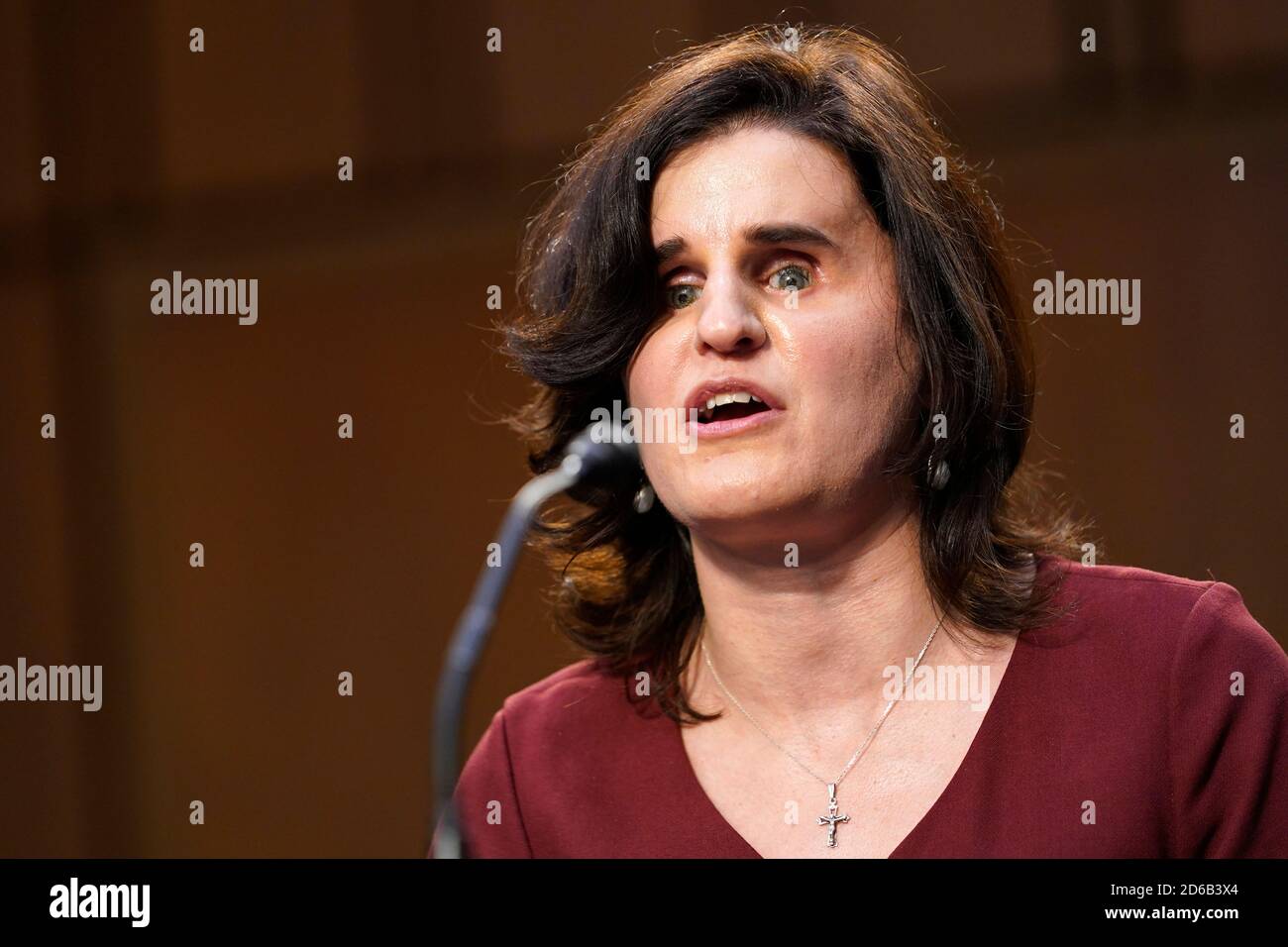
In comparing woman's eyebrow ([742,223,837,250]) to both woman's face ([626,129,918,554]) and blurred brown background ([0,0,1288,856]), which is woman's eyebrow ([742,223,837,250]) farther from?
blurred brown background ([0,0,1288,856])

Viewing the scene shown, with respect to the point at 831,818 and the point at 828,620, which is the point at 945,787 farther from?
the point at 828,620

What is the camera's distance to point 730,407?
1843mm

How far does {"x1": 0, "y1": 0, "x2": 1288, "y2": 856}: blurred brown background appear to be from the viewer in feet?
7.45

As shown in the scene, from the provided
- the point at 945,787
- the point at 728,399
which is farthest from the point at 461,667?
the point at 945,787

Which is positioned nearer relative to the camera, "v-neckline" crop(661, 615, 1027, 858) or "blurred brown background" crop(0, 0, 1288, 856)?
"v-neckline" crop(661, 615, 1027, 858)

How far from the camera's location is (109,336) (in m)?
2.56

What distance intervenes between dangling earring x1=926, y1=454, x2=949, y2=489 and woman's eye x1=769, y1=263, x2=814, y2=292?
0.95 ft

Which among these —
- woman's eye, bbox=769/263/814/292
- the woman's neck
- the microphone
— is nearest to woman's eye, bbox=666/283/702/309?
woman's eye, bbox=769/263/814/292

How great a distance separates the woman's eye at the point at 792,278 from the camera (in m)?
1.82

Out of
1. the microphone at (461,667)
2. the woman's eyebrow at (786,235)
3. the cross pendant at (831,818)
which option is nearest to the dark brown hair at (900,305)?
the woman's eyebrow at (786,235)

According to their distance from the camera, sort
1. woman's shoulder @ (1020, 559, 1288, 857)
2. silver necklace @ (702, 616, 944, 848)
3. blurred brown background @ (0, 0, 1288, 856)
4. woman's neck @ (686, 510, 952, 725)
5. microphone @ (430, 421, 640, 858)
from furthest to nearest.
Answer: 1. blurred brown background @ (0, 0, 1288, 856)
2. woman's neck @ (686, 510, 952, 725)
3. silver necklace @ (702, 616, 944, 848)
4. woman's shoulder @ (1020, 559, 1288, 857)
5. microphone @ (430, 421, 640, 858)

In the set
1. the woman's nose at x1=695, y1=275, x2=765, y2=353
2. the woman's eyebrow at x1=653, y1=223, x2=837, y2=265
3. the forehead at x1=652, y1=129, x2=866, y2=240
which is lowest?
the woman's nose at x1=695, y1=275, x2=765, y2=353
